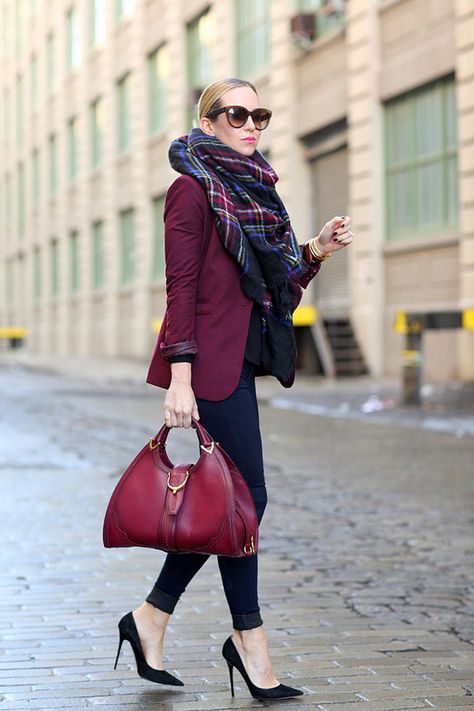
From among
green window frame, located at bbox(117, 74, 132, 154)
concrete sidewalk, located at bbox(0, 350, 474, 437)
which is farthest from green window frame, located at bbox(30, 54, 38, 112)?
concrete sidewalk, located at bbox(0, 350, 474, 437)

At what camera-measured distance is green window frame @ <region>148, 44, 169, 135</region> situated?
3275 cm

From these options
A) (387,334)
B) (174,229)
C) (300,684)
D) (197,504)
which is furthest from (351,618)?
(387,334)

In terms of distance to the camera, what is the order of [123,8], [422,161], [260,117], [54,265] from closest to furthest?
[260,117], [422,161], [123,8], [54,265]

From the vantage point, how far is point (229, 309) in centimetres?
388

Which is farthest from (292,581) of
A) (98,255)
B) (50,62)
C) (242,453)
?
(50,62)

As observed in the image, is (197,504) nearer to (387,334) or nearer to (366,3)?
(387,334)

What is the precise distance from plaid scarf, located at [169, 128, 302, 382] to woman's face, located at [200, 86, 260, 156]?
0.10ft

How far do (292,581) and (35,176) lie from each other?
4550 centimetres

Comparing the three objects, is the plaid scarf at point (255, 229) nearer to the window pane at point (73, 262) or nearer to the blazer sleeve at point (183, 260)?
the blazer sleeve at point (183, 260)

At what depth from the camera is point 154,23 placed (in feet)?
109

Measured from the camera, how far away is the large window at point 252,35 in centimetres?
2617

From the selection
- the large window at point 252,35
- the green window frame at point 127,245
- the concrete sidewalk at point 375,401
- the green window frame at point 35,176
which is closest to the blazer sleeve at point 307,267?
the concrete sidewalk at point 375,401

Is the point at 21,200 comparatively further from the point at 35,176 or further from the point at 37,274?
the point at 37,274

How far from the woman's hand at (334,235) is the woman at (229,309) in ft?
0.05
